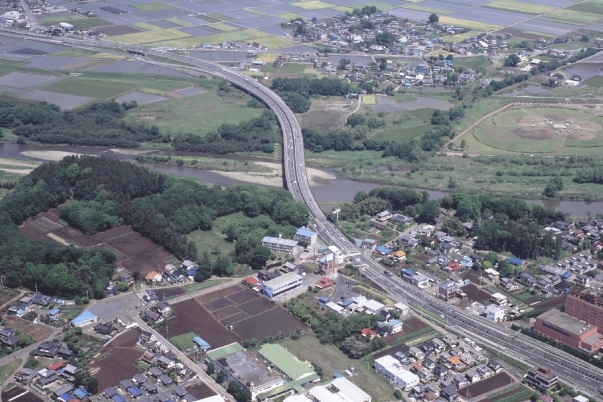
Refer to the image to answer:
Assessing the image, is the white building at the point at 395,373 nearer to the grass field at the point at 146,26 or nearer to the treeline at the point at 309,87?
the treeline at the point at 309,87

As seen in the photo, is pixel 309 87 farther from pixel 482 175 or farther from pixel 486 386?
pixel 486 386

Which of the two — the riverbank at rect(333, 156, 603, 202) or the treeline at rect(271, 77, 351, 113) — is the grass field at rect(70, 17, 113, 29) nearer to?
the treeline at rect(271, 77, 351, 113)

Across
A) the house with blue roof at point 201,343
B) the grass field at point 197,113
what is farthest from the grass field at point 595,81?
the house with blue roof at point 201,343

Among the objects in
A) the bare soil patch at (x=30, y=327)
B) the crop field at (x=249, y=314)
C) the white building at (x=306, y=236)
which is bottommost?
the bare soil patch at (x=30, y=327)

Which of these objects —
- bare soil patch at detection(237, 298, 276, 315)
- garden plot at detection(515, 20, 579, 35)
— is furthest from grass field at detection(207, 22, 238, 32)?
bare soil patch at detection(237, 298, 276, 315)

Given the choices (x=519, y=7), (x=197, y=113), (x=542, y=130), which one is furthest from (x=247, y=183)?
(x=519, y=7)

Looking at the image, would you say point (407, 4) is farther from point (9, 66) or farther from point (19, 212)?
point (19, 212)
